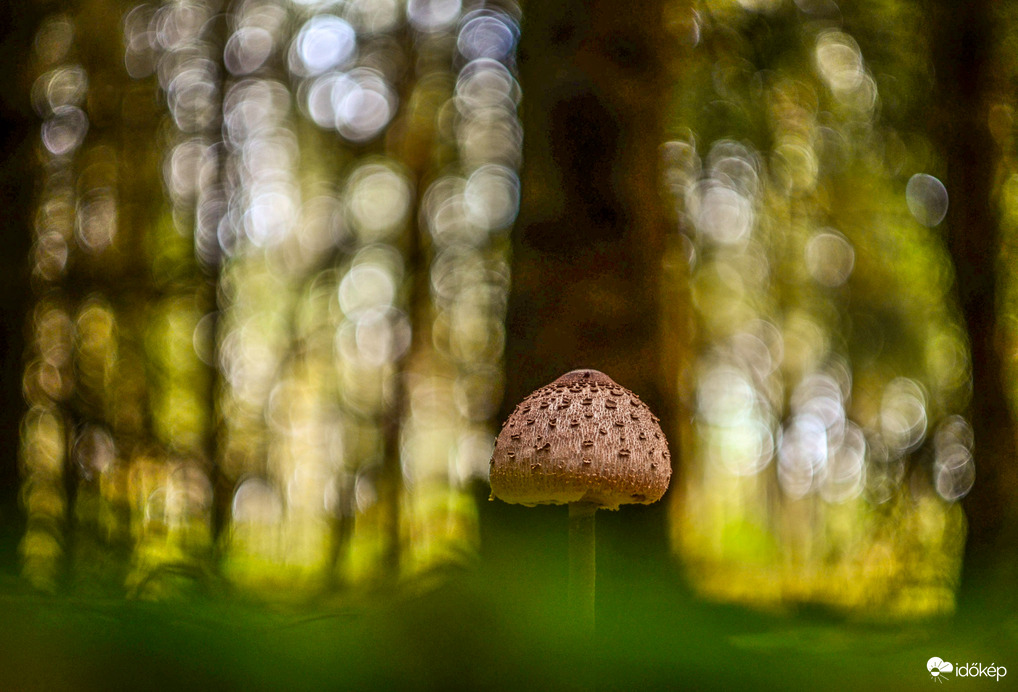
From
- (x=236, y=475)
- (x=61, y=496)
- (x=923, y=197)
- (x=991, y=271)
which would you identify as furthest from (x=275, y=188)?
(x=991, y=271)

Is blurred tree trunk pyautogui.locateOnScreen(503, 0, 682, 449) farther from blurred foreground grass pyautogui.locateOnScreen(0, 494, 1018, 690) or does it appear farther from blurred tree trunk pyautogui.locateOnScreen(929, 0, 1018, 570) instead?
blurred tree trunk pyautogui.locateOnScreen(929, 0, 1018, 570)

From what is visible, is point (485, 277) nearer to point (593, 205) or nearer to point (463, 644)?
point (593, 205)

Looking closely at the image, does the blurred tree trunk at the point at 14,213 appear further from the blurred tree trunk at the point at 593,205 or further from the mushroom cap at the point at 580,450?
the mushroom cap at the point at 580,450

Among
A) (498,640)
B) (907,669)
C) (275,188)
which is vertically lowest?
(907,669)

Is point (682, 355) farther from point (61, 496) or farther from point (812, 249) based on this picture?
point (61, 496)

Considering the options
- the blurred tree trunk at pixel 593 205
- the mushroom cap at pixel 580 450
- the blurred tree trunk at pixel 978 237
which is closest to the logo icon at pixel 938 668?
the mushroom cap at pixel 580 450

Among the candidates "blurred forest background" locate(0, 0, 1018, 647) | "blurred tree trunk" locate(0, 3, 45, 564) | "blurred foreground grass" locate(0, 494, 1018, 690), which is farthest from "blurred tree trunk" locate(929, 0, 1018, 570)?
"blurred tree trunk" locate(0, 3, 45, 564)
